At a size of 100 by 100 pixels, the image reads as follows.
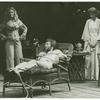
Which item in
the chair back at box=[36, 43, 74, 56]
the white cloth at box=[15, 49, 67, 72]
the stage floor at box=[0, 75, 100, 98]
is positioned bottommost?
the stage floor at box=[0, 75, 100, 98]

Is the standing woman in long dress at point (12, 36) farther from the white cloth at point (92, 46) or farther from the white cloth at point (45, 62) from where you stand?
the white cloth at point (92, 46)

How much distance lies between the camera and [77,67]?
5039 mm

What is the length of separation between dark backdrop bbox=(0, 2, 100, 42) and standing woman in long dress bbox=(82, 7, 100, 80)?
0.21 m

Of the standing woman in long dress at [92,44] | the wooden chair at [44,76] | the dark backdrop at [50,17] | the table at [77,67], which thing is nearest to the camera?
the wooden chair at [44,76]

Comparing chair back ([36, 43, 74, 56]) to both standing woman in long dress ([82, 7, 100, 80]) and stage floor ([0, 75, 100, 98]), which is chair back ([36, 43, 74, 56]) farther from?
stage floor ([0, 75, 100, 98])

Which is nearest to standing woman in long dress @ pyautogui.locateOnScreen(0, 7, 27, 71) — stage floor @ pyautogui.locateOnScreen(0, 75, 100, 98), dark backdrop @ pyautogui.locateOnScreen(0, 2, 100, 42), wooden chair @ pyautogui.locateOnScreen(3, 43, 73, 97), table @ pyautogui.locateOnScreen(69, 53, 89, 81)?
dark backdrop @ pyautogui.locateOnScreen(0, 2, 100, 42)

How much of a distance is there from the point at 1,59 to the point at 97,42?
124 cm

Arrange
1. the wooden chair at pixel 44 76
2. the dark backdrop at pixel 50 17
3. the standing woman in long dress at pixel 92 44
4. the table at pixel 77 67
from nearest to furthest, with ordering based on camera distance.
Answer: the wooden chair at pixel 44 76, the dark backdrop at pixel 50 17, the standing woman in long dress at pixel 92 44, the table at pixel 77 67

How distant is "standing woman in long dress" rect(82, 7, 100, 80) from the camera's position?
4809 mm

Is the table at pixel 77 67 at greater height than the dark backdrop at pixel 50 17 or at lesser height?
lesser

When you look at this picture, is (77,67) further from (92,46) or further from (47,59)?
(47,59)

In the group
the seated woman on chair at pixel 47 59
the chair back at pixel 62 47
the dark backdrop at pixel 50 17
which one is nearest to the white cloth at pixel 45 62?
the seated woman on chair at pixel 47 59

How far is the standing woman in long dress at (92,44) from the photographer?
481cm

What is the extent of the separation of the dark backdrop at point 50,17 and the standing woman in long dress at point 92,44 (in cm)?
21
